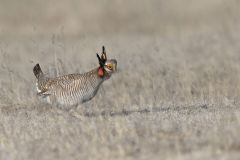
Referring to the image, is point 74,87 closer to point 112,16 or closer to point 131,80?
point 131,80

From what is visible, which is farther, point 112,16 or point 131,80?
point 112,16

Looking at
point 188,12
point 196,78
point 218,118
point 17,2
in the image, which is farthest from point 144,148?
point 17,2

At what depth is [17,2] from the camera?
23984 millimetres

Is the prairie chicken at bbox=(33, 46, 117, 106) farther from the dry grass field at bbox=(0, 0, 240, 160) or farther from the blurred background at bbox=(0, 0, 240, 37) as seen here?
the blurred background at bbox=(0, 0, 240, 37)

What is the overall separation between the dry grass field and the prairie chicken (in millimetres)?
186

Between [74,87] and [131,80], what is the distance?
358 centimetres

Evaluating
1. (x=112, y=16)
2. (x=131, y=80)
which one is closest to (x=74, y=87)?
(x=131, y=80)

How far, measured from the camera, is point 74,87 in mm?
10492

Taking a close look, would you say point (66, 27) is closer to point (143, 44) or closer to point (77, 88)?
point (143, 44)

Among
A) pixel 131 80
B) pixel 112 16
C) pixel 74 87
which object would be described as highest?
pixel 112 16

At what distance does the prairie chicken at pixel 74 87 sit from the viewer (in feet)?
34.3

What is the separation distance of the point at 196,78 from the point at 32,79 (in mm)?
2664

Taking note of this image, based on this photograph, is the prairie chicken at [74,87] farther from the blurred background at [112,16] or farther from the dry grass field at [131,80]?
the blurred background at [112,16]

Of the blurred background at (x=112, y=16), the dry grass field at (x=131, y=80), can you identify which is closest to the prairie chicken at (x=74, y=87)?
the dry grass field at (x=131, y=80)
